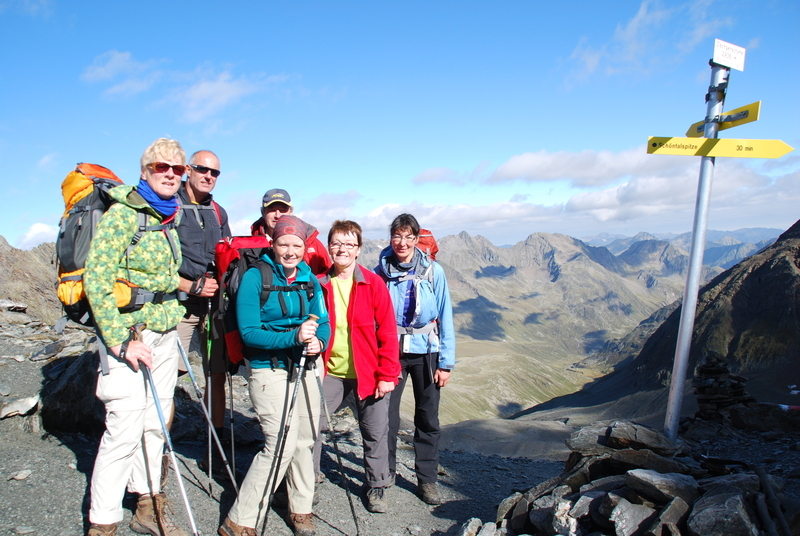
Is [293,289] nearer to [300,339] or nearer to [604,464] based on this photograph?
[300,339]

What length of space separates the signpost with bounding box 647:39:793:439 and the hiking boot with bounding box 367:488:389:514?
17.4ft

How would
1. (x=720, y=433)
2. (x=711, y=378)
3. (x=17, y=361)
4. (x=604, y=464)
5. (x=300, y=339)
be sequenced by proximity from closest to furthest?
1. (x=300, y=339)
2. (x=604, y=464)
3. (x=17, y=361)
4. (x=720, y=433)
5. (x=711, y=378)

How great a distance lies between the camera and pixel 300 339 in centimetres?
546

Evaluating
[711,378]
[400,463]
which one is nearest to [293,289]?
[400,463]

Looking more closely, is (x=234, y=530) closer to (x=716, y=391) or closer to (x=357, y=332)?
(x=357, y=332)

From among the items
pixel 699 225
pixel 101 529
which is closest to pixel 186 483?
pixel 101 529

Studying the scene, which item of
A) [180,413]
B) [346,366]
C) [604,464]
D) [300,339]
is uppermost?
[300,339]

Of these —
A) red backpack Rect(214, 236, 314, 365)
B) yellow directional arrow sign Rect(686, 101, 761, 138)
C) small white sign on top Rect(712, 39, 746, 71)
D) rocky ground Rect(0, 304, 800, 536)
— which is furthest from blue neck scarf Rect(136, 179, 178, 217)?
small white sign on top Rect(712, 39, 746, 71)

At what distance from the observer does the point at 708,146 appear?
8297mm

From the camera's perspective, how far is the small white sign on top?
27.4 ft

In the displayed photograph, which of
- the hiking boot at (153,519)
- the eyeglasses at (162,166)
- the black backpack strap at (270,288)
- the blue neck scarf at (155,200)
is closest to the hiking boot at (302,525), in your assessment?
the hiking boot at (153,519)

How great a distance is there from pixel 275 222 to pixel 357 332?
1.96 meters

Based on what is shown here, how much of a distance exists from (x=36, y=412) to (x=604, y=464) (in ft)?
29.3

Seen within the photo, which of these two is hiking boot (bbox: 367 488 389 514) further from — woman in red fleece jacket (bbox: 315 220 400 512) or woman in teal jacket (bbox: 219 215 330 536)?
woman in teal jacket (bbox: 219 215 330 536)
